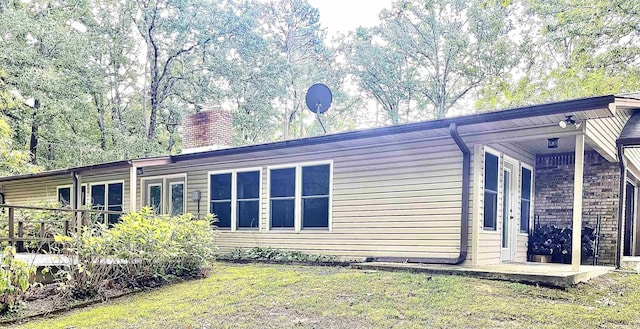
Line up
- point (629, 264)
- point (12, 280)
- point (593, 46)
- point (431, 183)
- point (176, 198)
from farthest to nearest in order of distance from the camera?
point (593, 46) < point (176, 198) < point (629, 264) < point (431, 183) < point (12, 280)

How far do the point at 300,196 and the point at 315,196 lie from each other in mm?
341

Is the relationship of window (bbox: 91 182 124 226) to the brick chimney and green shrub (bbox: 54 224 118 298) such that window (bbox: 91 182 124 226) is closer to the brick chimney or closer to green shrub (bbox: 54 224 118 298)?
the brick chimney

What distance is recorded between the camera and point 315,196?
912cm

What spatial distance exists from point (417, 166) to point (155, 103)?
16576 mm

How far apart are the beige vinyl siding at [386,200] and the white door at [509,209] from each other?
4.11 feet

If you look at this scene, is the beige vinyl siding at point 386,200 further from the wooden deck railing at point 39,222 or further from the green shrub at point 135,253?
the wooden deck railing at point 39,222

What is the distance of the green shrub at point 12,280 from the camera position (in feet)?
17.1

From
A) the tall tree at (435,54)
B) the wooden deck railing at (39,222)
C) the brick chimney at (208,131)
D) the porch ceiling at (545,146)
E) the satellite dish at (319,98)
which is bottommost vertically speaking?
the wooden deck railing at (39,222)

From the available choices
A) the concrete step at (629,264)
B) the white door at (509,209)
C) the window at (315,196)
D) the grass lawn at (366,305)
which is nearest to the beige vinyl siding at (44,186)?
the window at (315,196)

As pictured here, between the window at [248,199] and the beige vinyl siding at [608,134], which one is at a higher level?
the beige vinyl siding at [608,134]

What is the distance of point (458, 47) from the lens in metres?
21.3

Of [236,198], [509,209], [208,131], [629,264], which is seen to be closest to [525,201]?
[509,209]

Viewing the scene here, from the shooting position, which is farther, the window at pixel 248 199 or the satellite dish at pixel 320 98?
the satellite dish at pixel 320 98

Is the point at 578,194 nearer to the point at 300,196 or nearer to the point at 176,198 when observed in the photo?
the point at 300,196
